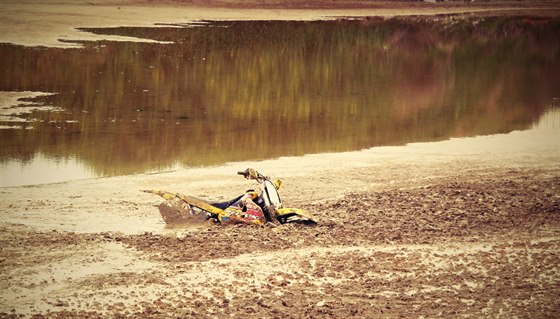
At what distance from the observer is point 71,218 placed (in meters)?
9.86

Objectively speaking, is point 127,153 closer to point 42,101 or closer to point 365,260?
point 42,101

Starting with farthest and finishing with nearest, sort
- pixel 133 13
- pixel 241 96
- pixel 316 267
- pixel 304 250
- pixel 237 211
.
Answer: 1. pixel 133 13
2. pixel 241 96
3. pixel 237 211
4. pixel 304 250
5. pixel 316 267

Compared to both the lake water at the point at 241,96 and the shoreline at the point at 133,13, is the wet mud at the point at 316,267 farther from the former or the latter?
the shoreline at the point at 133,13

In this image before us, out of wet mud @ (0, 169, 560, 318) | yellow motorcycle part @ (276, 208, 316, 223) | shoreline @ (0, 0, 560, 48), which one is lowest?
wet mud @ (0, 169, 560, 318)

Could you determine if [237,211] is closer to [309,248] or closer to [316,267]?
[309,248]

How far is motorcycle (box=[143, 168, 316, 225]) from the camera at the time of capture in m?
9.66

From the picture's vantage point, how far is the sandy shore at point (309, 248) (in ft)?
25.0

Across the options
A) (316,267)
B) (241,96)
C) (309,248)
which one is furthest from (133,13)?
(316,267)

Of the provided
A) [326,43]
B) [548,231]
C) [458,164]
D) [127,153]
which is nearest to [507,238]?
[548,231]

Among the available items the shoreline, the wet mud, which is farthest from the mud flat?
the shoreline

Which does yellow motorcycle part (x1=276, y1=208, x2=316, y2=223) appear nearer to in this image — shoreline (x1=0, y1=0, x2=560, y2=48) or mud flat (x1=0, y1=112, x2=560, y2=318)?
mud flat (x1=0, y1=112, x2=560, y2=318)

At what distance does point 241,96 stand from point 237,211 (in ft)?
34.6

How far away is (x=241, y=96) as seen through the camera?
20.0m

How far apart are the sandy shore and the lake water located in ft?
5.98
